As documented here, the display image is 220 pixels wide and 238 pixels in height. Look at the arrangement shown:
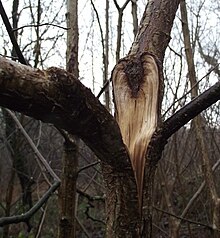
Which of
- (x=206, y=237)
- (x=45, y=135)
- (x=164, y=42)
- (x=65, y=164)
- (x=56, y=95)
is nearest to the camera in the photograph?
(x=56, y=95)

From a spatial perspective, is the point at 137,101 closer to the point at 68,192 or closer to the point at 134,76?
the point at 134,76

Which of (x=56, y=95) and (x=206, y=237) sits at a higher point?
(x=56, y=95)

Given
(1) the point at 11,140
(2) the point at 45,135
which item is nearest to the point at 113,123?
(1) the point at 11,140

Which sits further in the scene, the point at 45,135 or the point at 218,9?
the point at 45,135

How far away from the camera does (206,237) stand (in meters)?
3.91

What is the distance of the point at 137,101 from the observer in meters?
0.82

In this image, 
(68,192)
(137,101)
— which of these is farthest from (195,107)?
(68,192)

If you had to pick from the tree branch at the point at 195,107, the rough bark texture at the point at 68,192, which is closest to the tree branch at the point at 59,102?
the tree branch at the point at 195,107

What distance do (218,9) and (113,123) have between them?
4.11 m

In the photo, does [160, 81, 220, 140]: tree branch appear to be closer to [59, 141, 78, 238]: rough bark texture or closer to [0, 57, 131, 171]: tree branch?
[0, 57, 131, 171]: tree branch

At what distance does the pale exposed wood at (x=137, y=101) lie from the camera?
78 centimetres

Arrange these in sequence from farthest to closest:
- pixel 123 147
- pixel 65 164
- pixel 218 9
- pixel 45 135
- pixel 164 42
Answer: pixel 45 135, pixel 218 9, pixel 65 164, pixel 164 42, pixel 123 147

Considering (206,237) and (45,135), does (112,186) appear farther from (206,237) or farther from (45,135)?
(45,135)

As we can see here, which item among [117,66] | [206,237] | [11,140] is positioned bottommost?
[206,237]
